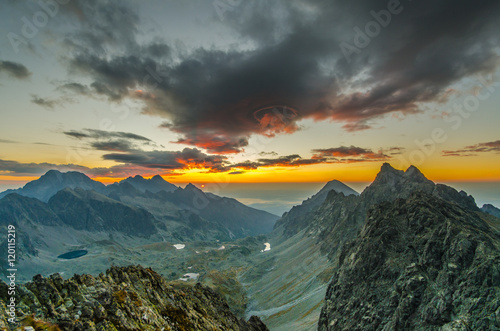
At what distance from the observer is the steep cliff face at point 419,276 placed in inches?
2611

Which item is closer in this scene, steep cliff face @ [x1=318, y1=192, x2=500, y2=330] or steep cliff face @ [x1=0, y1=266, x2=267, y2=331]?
steep cliff face @ [x1=0, y1=266, x2=267, y2=331]

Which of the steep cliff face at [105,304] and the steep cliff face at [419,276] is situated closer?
the steep cliff face at [105,304]

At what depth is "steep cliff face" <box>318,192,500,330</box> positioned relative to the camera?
66.3 m

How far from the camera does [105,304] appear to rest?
42.3 m

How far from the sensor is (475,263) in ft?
240

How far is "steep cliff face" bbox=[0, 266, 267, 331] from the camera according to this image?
33650mm

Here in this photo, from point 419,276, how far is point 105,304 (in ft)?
306

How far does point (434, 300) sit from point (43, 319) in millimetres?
95483

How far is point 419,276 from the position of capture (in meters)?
80.2

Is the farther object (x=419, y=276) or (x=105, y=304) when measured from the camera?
(x=419, y=276)

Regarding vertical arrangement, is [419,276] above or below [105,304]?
below

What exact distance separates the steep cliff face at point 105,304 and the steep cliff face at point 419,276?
55412mm

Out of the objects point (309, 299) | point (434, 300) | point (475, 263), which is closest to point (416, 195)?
point (475, 263)

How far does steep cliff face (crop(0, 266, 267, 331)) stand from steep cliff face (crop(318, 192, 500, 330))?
5541 cm
